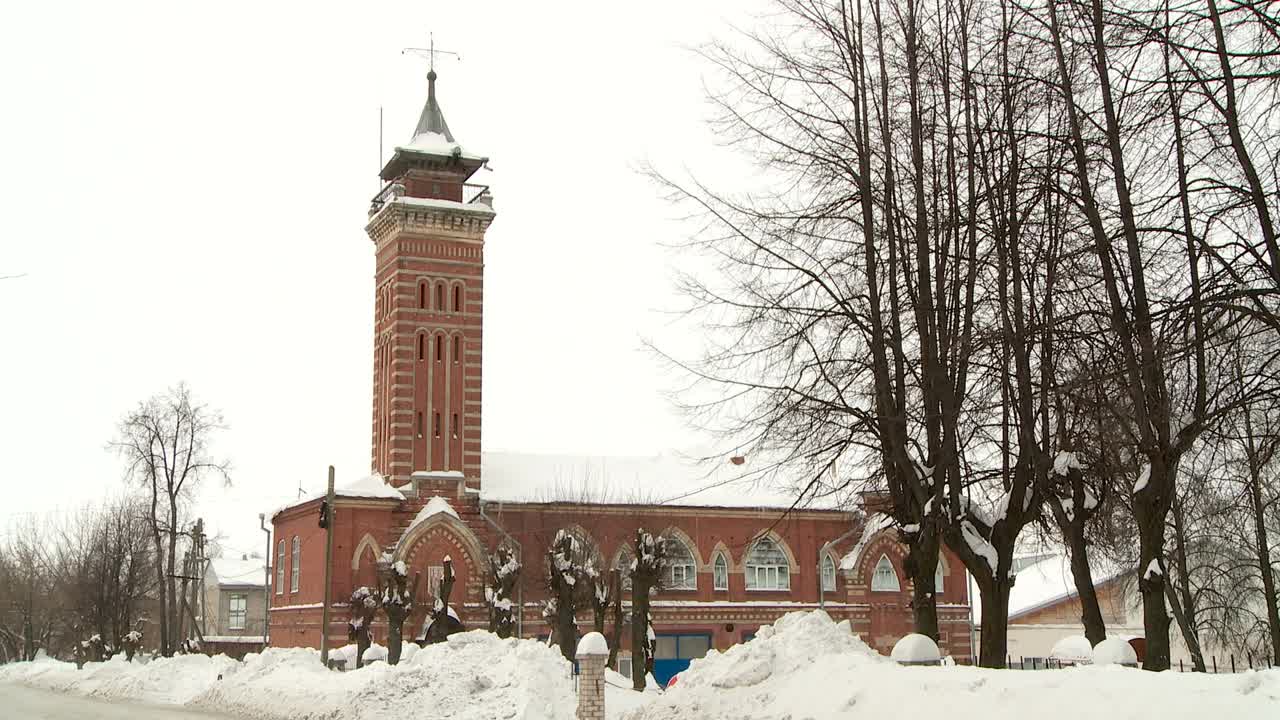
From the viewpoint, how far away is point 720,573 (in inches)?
2105

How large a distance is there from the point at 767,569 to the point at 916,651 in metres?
40.4

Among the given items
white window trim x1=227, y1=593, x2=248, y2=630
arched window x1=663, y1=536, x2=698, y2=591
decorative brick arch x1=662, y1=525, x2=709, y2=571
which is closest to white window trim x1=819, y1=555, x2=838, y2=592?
decorative brick arch x1=662, y1=525, x2=709, y2=571

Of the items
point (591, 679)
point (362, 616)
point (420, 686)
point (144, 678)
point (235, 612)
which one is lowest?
point (235, 612)

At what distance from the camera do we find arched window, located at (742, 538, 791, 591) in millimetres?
53719

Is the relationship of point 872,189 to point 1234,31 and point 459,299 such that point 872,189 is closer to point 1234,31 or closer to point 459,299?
point 1234,31

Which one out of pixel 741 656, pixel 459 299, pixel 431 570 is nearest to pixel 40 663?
pixel 431 570

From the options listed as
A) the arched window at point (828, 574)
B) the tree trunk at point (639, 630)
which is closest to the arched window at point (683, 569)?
the arched window at point (828, 574)

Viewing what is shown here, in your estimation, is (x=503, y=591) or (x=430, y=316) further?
(x=430, y=316)

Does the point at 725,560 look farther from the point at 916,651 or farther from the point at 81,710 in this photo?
the point at 916,651

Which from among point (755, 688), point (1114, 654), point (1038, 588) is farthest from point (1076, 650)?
point (1038, 588)

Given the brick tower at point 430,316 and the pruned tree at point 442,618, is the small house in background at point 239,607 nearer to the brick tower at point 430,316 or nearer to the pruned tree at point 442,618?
the brick tower at point 430,316

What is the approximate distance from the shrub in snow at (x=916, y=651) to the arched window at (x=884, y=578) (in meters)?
41.0

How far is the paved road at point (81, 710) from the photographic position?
90.4 feet

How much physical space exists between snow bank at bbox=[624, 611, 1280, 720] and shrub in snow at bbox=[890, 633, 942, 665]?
21 centimetres
